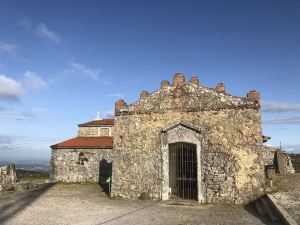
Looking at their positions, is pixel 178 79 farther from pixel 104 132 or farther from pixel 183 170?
pixel 104 132

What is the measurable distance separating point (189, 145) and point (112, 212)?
201 inches

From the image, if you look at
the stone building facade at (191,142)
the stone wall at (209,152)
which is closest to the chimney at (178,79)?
the stone building facade at (191,142)

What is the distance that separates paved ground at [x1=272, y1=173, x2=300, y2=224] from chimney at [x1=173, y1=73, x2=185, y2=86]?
6.59 meters

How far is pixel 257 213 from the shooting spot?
1132cm

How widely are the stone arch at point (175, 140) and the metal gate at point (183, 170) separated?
0.36 meters

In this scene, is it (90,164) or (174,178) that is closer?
(174,178)

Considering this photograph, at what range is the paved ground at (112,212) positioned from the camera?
10203mm

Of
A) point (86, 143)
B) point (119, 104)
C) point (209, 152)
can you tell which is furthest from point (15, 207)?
point (86, 143)

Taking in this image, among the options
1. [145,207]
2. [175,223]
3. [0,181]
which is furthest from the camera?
[0,181]

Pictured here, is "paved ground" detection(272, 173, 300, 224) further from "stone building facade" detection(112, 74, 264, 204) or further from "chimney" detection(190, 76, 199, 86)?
"chimney" detection(190, 76, 199, 86)

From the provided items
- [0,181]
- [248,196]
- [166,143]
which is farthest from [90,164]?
[248,196]

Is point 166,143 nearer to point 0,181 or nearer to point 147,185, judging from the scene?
point 147,185

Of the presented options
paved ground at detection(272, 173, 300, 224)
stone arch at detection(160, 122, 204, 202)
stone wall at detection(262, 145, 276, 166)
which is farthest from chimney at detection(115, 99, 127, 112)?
stone wall at detection(262, 145, 276, 166)

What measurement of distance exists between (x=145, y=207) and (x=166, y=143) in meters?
3.35
